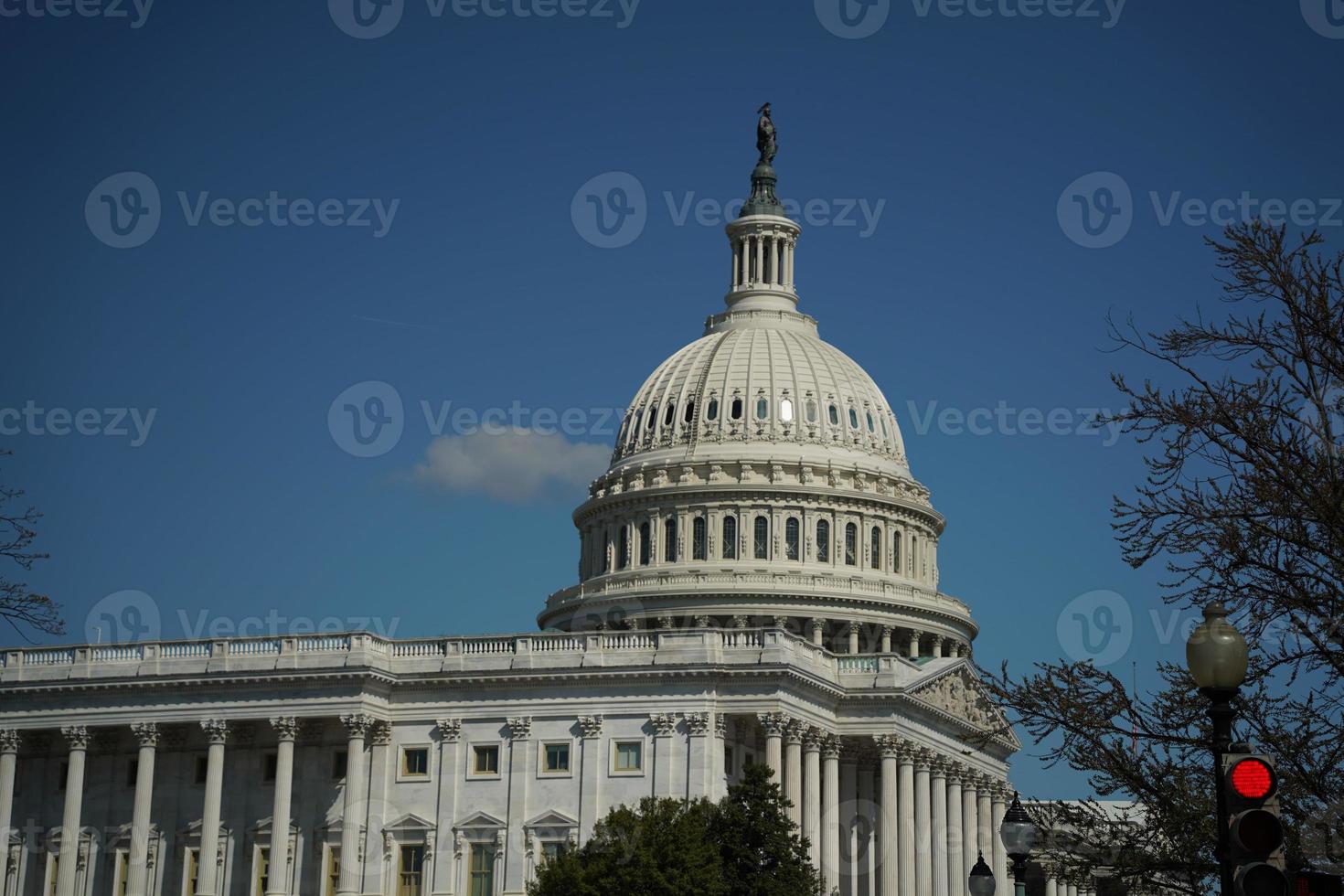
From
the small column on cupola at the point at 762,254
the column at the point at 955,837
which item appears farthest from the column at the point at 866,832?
the small column on cupola at the point at 762,254

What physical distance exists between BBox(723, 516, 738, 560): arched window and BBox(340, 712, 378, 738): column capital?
146ft

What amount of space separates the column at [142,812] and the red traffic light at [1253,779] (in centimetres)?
7886

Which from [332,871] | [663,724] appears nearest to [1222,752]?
[663,724]

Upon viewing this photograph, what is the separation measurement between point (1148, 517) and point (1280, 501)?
2.36 metres

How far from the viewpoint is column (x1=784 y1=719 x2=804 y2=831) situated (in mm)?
90812

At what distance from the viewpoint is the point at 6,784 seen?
95875mm

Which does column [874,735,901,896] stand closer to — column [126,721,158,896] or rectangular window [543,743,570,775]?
rectangular window [543,743,570,775]

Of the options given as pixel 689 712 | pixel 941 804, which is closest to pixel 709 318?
pixel 941 804

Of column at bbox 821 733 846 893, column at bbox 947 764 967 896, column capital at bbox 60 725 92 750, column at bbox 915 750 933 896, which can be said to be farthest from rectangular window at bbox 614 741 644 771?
column capital at bbox 60 725 92 750

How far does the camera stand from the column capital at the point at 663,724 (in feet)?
293

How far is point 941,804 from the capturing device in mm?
104000

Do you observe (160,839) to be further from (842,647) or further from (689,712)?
(842,647)

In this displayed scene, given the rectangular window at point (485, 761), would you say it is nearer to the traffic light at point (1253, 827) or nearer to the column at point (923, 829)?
the column at point (923, 829)

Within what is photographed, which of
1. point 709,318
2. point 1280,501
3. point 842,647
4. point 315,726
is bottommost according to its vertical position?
point 1280,501
